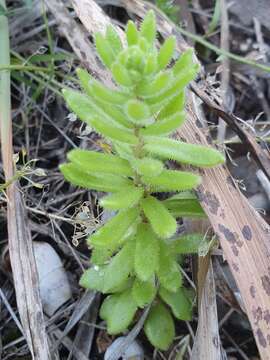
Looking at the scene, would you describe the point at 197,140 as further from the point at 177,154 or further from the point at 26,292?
the point at 26,292

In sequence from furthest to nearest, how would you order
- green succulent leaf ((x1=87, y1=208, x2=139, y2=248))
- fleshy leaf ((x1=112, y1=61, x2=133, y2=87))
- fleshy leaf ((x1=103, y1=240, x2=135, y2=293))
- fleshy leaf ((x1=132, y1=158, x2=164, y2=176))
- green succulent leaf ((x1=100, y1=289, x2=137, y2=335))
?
green succulent leaf ((x1=100, y1=289, x2=137, y2=335)) < fleshy leaf ((x1=103, y1=240, x2=135, y2=293)) < green succulent leaf ((x1=87, y1=208, x2=139, y2=248)) < fleshy leaf ((x1=132, y1=158, x2=164, y2=176)) < fleshy leaf ((x1=112, y1=61, x2=133, y2=87))

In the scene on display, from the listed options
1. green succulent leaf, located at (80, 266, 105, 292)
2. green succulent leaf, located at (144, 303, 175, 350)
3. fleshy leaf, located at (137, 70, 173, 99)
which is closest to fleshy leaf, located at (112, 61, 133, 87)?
fleshy leaf, located at (137, 70, 173, 99)

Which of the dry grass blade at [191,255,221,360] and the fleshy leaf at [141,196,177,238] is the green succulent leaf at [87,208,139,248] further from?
the dry grass blade at [191,255,221,360]

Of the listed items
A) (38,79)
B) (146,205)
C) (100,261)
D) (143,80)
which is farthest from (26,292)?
(38,79)

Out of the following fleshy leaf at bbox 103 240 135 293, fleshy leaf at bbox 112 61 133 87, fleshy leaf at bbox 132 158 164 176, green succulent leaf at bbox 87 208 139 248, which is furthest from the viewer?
fleshy leaf at bbox 103 240 135 293

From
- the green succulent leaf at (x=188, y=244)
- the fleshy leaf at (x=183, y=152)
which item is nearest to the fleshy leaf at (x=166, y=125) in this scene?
the fleshy leaf at (x=183, y=152)

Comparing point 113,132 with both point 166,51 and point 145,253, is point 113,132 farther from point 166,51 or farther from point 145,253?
point 145,253

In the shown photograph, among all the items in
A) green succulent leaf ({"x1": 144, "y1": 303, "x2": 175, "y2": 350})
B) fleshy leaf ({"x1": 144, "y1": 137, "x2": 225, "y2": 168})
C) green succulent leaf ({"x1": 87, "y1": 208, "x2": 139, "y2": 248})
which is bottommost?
green succulent leaf ({"x1": 144, "y1": 303, "x2": 175, "y2": 350})
